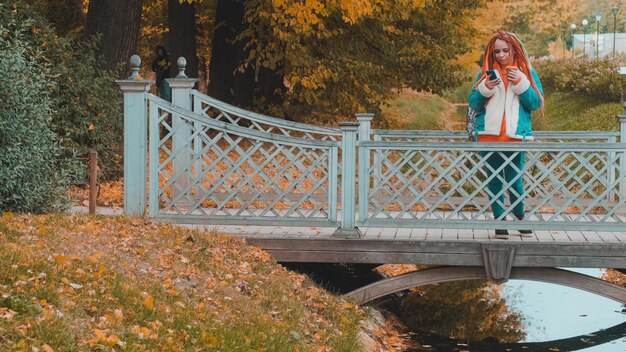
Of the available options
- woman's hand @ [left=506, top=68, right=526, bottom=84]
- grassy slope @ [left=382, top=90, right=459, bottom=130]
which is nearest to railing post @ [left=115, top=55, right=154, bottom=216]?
woman's hand @ [left=506, top=68, right=526, bottom=84]

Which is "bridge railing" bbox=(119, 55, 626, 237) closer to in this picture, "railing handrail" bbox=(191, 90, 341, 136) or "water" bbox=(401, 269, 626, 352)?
"water" bbox=(401, 269, 626, 352)

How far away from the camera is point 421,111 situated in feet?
131

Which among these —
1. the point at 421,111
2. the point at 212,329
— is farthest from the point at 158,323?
the point at 421,111

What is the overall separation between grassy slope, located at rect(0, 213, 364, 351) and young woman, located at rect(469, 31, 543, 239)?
1763mm

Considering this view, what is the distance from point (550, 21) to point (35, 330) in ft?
239

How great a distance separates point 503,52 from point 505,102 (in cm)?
45

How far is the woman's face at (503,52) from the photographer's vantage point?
1072 cm

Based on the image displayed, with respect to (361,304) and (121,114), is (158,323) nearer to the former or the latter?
(361,304)

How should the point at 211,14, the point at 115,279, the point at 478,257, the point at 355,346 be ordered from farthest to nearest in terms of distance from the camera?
the point at 211,14 → the point at 478,257 → the point at 355,346 → the point at 115,279

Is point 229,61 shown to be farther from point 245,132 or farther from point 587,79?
point 587,79

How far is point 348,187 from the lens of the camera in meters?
10.7

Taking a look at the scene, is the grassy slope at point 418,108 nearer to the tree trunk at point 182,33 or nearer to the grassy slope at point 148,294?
the tree trunk at point 182,33

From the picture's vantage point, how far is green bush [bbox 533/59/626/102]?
39.6 m

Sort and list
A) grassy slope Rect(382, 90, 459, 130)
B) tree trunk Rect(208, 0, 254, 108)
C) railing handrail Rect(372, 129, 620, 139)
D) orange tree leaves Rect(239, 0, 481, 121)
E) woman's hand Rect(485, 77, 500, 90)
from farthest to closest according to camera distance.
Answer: grassy slope Rect(382, 90, 459, 130) → tree trunk Rect(208, 0, 254, 108) → orange tree leaves Rect(239, 0, 481, 121) → railing handrail Rect(372, 129, 620, 139) → woman's hand Rect(485, 77, 500, 90)
